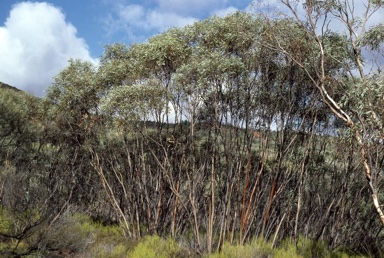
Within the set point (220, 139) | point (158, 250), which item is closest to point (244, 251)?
point (158, 250)

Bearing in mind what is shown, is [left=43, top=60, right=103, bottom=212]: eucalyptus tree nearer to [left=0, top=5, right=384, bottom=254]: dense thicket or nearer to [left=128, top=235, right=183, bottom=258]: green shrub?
[left=0, top=5, right=384, bottom=254]: dense thicket

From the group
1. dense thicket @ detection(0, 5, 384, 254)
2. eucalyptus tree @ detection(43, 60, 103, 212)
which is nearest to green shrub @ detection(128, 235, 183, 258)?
dense thicket @ detection(0, 5, 384, 254)

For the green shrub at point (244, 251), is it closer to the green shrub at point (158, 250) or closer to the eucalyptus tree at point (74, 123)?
the green shrub at point (158, 250)

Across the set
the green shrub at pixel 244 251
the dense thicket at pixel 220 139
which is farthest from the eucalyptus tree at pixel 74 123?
the green shrub at pixel 244 251

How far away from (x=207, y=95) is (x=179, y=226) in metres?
5.10

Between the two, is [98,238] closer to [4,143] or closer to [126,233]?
[126,233]

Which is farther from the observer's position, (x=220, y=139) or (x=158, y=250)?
(x=220, y=139)

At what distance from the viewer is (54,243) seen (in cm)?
1289

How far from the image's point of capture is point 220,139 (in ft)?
48.6

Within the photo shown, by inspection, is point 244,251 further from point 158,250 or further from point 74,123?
point 74,123

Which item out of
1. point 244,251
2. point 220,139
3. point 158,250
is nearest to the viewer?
point 244,251

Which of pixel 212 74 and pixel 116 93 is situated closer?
pixel 212 74

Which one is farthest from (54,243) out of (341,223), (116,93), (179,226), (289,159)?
(341,223)

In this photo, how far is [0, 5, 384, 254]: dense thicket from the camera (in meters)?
12.1
